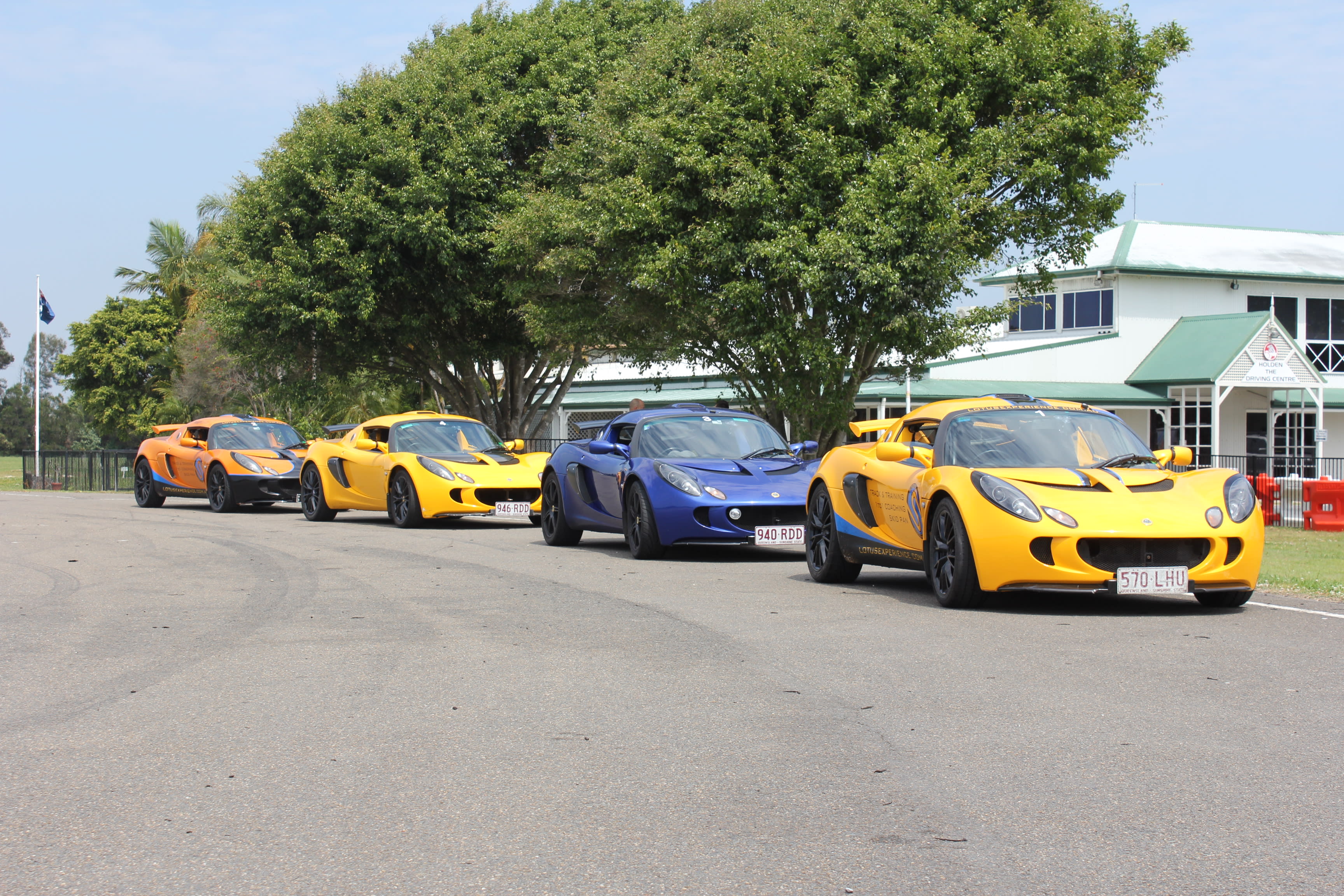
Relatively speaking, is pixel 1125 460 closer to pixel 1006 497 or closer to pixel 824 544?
pixel 1006 497

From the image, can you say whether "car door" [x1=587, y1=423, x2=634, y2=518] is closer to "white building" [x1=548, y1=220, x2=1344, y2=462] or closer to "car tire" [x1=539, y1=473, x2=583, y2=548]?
"car tire" [x1=539, y1=473, x2=583, y2=548]

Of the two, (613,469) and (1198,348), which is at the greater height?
(1198,348)

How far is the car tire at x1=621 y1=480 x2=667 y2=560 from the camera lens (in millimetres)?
13039

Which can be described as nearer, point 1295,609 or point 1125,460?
point 1295,609

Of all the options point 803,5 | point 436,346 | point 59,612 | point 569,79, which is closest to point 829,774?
point 59,612

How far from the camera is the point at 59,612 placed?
9461 millimetres

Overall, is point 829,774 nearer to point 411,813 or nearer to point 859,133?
point 411,813

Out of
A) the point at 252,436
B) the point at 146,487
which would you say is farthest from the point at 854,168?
the point at 146,487

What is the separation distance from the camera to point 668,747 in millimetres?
5199

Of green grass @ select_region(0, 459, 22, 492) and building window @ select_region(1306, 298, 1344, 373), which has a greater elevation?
building window @ select_region(1306, 298, 1344, 373)

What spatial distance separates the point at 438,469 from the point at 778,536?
681 cm

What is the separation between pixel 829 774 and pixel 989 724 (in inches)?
41.0

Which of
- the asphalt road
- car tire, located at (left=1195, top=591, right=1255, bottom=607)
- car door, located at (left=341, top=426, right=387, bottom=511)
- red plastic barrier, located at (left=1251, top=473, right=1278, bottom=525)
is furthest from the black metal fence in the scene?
car tire, located at (left=1195, top=591, right=1255, bottom=607)

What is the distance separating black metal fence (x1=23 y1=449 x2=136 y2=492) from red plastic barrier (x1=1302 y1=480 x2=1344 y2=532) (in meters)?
29.4
